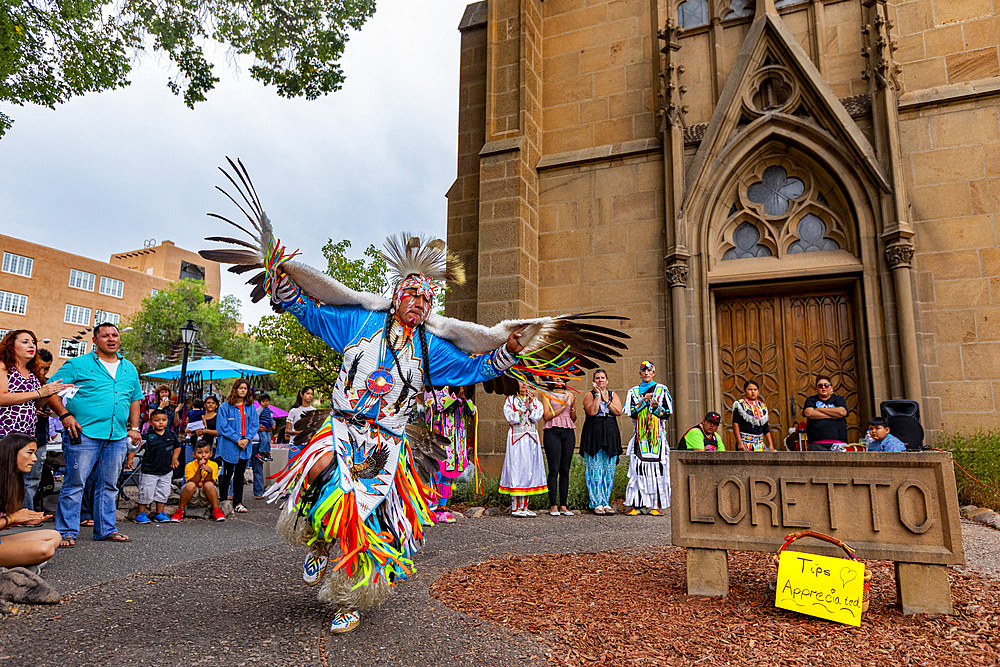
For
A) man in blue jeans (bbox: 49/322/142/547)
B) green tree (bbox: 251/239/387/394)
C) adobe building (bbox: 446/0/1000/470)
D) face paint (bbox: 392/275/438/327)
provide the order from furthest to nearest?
green tree (bbox: 251/239/387/394) < adobe building (bbox: 446/0/1000/470) < man in blue jeans (bbox: 49/322/142/547) < face paint (bbox: 392/275/438/327)

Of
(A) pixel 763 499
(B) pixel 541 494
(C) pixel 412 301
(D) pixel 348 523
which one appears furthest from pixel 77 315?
(A) pixel 763 499

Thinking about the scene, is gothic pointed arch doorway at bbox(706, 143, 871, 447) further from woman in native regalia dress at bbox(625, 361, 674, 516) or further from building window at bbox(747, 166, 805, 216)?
woman in native regalia dress at bbox(625, 361, 674, 516)

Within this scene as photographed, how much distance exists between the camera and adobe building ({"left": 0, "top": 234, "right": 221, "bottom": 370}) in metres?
38.8

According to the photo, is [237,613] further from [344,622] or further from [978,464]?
[978,464]

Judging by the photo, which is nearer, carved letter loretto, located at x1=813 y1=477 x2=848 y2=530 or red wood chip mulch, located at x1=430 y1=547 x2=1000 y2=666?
red wood chip mulch, located at x1=430 y1=547 x2=1000 y2=666

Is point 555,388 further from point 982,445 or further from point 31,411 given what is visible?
point 982,445

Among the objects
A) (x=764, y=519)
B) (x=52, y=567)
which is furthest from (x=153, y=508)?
(x=764, y=519)

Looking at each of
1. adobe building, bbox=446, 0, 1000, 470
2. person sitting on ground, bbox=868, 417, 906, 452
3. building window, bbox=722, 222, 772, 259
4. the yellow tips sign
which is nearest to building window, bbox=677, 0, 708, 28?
adobe building, bbox=446, 0, 1000, 470

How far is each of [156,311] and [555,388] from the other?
43.2m

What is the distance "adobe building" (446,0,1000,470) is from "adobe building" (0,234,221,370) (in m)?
33.6

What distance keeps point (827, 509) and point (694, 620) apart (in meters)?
1.16

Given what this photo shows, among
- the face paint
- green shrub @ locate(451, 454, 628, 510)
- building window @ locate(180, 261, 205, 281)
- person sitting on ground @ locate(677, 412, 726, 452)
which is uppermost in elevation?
building window @ locate(180, 261, 205, 281)

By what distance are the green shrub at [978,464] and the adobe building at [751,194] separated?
0.29 meters

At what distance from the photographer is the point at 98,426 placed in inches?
235
